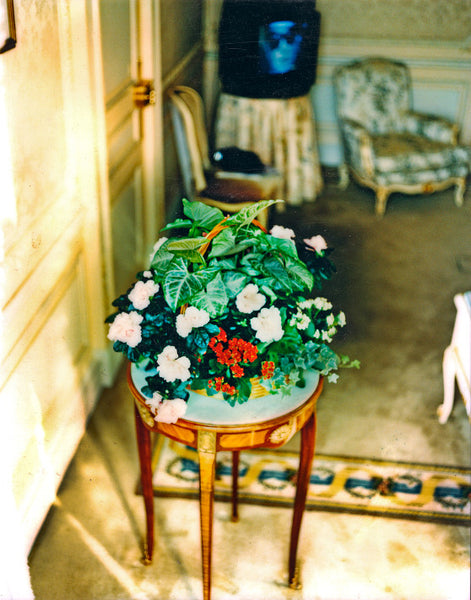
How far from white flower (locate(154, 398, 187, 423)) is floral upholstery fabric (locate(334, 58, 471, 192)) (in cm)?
346

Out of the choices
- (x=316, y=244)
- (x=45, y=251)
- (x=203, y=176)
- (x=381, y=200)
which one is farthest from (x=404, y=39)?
(x=45, y=251)

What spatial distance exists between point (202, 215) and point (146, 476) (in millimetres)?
783

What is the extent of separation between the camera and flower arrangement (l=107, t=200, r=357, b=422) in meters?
1.52

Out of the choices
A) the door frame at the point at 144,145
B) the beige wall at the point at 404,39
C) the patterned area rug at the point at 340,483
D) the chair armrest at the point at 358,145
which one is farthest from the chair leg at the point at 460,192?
the patterned area rug at the point at 340,483

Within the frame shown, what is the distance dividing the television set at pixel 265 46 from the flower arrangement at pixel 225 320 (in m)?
3.07

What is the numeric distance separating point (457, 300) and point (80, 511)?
5.22 feet

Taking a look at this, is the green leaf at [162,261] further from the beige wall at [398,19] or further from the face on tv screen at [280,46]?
the beige wall at [398,19]

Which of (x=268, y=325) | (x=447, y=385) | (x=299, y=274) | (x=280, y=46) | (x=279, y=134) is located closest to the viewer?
(x=268, y=325)

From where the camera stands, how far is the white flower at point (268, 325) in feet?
4.95

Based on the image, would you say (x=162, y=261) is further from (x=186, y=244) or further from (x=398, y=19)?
(x=398, y=19)

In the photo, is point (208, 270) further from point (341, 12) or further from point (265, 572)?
point (341, 12)

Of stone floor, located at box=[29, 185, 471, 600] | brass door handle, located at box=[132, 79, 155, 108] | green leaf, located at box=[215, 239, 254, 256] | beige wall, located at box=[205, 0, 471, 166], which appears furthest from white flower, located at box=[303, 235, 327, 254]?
beige wall, located at box=[205, 0, 471, 166]

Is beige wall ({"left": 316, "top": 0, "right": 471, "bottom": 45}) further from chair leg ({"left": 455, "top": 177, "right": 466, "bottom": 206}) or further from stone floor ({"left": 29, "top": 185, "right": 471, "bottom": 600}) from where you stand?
stone floor ({"left": 29, "top": 185, "right": 471, "bottom": 600})

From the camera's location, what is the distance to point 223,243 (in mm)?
1598
